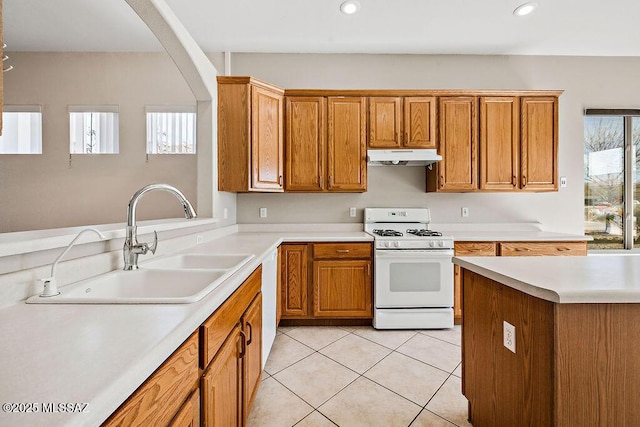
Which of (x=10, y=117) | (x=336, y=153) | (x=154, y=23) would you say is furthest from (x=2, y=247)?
(x=10, y=117)

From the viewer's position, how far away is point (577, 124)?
346cm

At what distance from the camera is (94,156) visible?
348 centimetres

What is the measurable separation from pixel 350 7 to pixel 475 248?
2.43 metres

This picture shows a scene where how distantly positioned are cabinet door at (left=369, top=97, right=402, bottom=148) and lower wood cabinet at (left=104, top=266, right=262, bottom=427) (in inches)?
81.2

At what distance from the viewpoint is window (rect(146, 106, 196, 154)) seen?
11.4ft

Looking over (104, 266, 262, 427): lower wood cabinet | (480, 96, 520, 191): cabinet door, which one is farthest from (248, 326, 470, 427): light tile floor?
(480, 96, 520, 191): cabinet door

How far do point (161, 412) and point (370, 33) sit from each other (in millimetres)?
3339

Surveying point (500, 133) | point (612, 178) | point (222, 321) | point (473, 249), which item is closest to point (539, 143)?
point (500, 133)

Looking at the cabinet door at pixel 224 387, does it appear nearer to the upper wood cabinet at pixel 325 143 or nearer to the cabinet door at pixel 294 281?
the cabinet door at pixel 294 281

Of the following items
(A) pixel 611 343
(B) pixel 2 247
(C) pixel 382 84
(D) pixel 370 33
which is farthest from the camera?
(C) pixel 382 84

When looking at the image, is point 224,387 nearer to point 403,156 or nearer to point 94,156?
point 403,156

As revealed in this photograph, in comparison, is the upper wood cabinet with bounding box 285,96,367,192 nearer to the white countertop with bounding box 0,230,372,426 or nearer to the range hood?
the range hood

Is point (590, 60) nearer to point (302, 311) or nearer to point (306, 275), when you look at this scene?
point (306, 275)

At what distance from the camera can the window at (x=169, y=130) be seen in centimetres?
347
